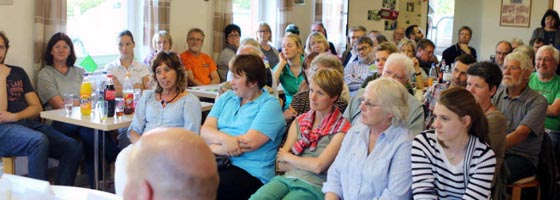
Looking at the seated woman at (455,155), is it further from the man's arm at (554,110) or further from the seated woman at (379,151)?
the man's arm at (554,110)

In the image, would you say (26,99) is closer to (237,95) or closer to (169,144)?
(237,95)

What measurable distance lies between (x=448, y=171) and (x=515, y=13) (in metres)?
8.69

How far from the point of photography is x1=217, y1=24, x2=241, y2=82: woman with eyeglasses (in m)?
7.04

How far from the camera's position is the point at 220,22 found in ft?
23.5

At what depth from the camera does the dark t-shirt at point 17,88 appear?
458 cm

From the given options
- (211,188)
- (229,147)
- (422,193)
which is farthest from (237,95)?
(211,188)

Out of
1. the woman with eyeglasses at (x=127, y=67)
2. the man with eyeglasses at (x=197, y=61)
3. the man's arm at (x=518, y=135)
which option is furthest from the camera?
the man with eyeglasses at (x=197, y=61)

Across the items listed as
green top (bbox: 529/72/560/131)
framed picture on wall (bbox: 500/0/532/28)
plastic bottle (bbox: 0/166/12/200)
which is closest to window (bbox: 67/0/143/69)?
plastic bottle (bbox: 0/166/12/200)

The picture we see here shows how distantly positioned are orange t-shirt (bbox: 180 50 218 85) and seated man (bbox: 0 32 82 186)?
2.09 m

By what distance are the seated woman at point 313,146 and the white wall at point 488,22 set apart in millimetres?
8081

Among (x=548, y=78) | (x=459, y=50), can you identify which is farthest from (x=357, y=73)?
(x=459, y=50)

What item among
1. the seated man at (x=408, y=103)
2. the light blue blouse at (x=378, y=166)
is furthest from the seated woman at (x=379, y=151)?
the seated man at (x=408, y=103)

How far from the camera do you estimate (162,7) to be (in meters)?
6.32

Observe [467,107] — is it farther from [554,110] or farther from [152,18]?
[152,18]
